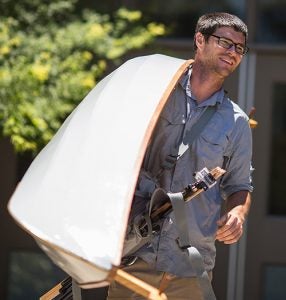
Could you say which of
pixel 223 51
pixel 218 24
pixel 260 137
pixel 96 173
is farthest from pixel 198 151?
pixel 260 137

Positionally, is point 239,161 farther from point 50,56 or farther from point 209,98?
point 50,56

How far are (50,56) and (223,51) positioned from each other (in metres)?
2.73

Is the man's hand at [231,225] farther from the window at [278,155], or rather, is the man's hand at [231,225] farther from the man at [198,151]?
the window at [278,155]

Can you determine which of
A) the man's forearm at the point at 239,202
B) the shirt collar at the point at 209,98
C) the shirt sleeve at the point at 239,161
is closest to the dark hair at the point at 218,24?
the shirt collar at the point at 209,98

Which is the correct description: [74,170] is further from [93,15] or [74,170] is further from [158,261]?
[93,15]

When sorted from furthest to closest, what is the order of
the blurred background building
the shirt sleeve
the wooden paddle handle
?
the blurred background building, the shirt sleeve, the wooden paddle handle

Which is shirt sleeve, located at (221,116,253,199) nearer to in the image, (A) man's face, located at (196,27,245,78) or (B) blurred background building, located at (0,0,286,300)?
(A) man's face, located at (196,27,245,78)

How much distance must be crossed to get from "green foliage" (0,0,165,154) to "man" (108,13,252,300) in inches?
89.0

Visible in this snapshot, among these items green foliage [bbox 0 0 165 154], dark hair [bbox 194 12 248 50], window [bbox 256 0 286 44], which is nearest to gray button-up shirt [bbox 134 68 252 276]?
dark hair [bbox 194 12 248 50]

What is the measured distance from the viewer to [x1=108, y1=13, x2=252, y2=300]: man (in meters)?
3.60

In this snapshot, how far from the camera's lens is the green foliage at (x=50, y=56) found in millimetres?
5844

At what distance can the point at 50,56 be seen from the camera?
617 cm

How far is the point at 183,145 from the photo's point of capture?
3.59 meters

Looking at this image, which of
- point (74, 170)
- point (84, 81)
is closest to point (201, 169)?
point (74, 170)
